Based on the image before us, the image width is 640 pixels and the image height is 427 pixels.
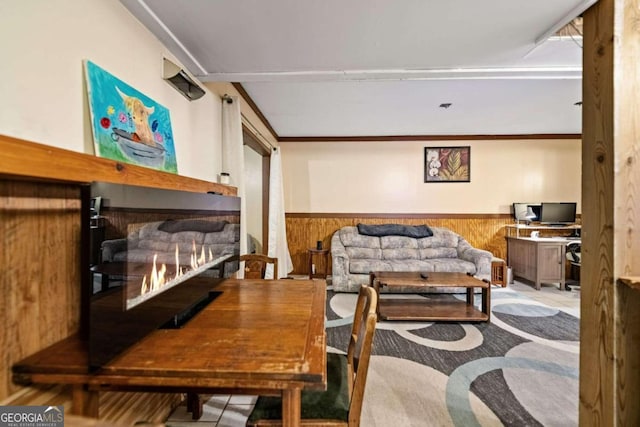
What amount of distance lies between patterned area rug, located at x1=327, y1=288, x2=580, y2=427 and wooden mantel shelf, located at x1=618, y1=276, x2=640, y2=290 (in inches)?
37.7

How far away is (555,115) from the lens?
150 inches

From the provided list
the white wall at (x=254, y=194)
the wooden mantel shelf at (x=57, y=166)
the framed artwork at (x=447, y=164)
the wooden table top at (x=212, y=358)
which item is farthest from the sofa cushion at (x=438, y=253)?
the wooden mantel shelf at (x=57, y=166)

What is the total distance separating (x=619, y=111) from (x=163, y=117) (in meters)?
2.38

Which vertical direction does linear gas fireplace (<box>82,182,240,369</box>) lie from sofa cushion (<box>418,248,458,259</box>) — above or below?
above

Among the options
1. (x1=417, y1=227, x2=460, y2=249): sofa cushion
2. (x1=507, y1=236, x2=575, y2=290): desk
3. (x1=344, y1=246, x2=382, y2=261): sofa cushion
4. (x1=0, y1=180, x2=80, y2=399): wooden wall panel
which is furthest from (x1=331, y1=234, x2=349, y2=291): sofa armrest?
(x1=0, y1=180, x2=80, y2=399): wooden wall panel

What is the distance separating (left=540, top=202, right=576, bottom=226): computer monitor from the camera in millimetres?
4555

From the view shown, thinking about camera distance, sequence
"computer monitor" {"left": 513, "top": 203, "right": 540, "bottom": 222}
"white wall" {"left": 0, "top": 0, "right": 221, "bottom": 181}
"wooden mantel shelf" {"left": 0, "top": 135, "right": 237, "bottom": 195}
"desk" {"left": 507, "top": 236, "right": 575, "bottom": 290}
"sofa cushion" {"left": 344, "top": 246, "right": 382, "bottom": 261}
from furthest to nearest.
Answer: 1. "computer monitor" {"left": 513, "top": 203, "right": 540, "bottom": 222}
2. "sofa cushion" {"left": 344, "top": 246, "right": 382, "bottom": 261}
3. "desk" {"left": 507, "top": 236, "right": 575, "bottom": 290}
4. "white wall" {"left": 0, "top": 0, "right": 221, "bottom": 181}
5. "wooden mantel shelf" {"left": 0, "top": 135, "right": 237, "bottom": 195}

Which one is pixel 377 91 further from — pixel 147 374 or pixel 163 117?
pixel 147 374

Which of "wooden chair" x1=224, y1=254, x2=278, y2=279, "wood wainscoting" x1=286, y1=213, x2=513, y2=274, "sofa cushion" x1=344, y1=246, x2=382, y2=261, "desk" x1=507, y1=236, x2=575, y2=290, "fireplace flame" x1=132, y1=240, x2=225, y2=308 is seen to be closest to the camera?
"fireplace flame" x1=132, y1=240, x2=225, y2=308

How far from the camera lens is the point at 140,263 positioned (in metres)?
1.01

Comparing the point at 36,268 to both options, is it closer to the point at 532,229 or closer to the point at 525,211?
the point at 525,211

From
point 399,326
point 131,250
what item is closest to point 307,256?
point 399,326

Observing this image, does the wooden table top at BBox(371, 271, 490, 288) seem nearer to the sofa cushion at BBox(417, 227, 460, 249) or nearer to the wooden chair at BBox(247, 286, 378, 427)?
the sofa cushion at BBox(417, 227, 460, 249)

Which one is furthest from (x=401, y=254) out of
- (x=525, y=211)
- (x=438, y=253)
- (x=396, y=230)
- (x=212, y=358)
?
(x=212, y=358)
